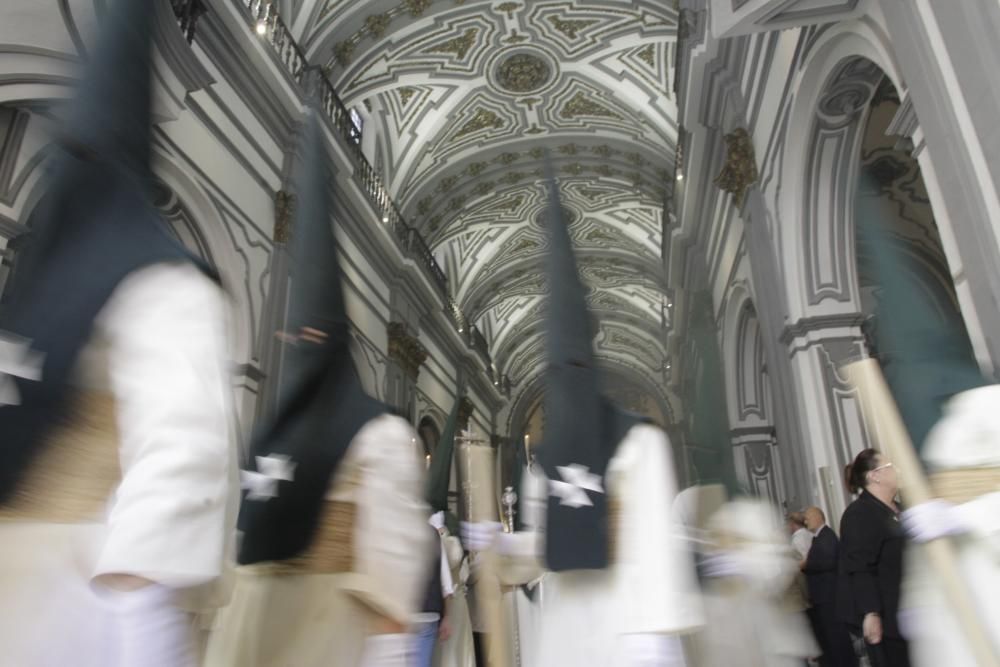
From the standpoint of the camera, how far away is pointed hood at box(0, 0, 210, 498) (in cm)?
106

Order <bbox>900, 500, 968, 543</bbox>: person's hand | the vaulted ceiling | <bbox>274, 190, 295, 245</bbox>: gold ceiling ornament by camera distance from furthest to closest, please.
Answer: the vaulted ceiling → <bbox>274, 190, 295, 245</bbox>: gold ceiling ornament → <bbox>900, 500, 968, 543</bbox>: person's hand

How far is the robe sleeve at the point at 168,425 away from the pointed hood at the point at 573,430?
0.92 meters

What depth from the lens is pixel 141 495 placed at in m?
0.94

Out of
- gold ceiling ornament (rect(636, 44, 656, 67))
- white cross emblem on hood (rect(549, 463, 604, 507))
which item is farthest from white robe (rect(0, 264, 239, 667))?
gold ceiling ornament (rect(636, 44, 656, 67))

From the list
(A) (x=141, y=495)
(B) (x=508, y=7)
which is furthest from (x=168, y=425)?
(B) (x=508, y=7)

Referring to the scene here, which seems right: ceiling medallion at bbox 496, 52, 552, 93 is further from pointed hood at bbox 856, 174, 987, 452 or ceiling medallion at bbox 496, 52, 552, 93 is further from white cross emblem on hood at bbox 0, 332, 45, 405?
white cross emblem on hood at bbox 0, 332, 45, 405

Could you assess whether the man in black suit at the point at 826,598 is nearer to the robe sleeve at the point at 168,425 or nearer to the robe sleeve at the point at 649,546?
the robe sleeve at the point at 649,546

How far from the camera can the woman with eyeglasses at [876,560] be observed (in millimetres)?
3359

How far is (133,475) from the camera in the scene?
3.15 feet

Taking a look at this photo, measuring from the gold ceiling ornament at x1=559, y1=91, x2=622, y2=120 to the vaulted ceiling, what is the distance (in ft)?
0.09

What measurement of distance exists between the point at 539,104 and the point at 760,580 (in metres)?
12.7

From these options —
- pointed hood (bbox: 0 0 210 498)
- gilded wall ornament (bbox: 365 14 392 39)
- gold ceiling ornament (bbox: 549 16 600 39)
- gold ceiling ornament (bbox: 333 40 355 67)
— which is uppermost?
gold ceiling ornament (bbox: 549 16 600 39)

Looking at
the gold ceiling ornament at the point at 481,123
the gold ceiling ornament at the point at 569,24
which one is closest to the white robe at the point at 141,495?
the gold ceiling ornament at the point at 569,24

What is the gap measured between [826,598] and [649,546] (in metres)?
3.25
